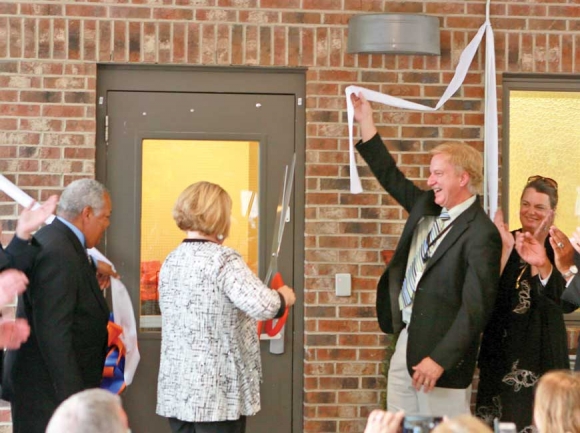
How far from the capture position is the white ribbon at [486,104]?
546cm

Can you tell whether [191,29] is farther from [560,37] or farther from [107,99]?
[560,37]

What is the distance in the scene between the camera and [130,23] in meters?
5.80

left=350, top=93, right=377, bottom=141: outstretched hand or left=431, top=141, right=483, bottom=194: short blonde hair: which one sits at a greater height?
left=350, top=93, right=377, bottom=141: outstretched hand

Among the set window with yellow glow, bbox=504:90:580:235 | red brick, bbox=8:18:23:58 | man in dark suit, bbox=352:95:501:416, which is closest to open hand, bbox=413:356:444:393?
man in dark suit, bbox=352:95:501:416

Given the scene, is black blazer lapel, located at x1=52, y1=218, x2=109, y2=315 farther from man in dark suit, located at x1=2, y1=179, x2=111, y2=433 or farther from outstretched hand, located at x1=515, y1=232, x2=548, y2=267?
outstretched hand, located at x1=515, y1=232, x2=548, y2=267

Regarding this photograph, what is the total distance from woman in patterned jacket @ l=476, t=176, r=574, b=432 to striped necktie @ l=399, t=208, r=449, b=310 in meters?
0.41

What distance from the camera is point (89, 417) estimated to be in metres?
2.60

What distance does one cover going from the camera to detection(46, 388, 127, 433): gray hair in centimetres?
258

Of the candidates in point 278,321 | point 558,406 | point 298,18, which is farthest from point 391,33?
point 558,406

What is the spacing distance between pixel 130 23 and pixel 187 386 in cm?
242

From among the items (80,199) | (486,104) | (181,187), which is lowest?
(80,199)

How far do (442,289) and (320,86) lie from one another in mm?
1700

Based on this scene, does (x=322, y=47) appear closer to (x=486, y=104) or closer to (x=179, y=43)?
(x=179, y=43)

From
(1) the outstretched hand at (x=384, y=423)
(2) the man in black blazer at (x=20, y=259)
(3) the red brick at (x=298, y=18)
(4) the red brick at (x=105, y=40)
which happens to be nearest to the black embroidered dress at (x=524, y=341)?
(3) the red brick at (x=298, y=18)
